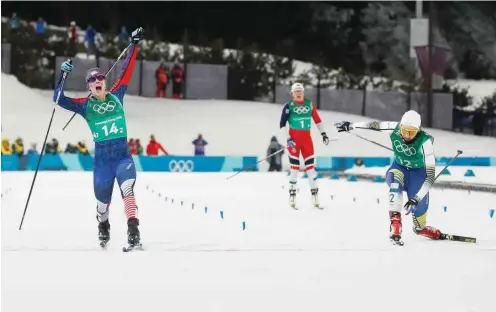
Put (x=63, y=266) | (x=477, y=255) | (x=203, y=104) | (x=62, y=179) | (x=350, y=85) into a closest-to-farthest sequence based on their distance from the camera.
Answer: (x=63, y=266) → (x=477, y=255) → (x=62, y=179) → (x=203, y=104) → (x=350, y=85)

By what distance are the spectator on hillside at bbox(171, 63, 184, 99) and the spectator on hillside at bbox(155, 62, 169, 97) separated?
0.35 metres

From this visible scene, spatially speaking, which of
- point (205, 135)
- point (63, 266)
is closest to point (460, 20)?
point (205, 135)

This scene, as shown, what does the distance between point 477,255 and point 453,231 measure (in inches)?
87.7

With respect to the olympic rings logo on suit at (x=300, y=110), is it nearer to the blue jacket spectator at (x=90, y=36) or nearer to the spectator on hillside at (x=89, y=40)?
the spectator on hillside at (x=89, y=40)

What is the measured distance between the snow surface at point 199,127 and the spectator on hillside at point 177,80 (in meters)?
0.66

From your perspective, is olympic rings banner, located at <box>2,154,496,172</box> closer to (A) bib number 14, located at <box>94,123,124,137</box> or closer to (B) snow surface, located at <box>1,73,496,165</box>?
(B) snow surface, located at <box>1,73,496,165</box>

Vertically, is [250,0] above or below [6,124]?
above

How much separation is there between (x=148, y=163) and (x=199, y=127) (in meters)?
8.47

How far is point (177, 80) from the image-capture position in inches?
1594

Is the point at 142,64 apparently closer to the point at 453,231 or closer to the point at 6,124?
the point at 6,124

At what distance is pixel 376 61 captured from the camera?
5534 centimetres

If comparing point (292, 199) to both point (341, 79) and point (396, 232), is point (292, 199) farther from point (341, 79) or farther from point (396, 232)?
point (341, 79)

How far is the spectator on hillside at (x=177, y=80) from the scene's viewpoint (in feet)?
132

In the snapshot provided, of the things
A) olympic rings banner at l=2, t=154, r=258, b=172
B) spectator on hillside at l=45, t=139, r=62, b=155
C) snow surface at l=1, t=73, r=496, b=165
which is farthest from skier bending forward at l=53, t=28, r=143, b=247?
snow surface at l=1, t=73, r=496, b=165
